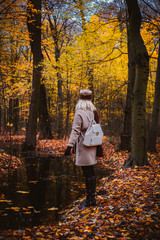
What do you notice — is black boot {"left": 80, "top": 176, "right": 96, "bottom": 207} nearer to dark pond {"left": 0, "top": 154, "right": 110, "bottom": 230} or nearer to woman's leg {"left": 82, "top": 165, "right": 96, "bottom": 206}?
woman's leg {"left": 82, "top": 165, "right": 96, "bottom": 206}

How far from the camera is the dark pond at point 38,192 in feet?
11.8

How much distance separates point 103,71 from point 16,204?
31.9 feet

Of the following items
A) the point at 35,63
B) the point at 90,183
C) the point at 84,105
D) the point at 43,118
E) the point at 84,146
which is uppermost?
the point at 35,63

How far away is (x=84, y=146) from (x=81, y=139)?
0.14 meters

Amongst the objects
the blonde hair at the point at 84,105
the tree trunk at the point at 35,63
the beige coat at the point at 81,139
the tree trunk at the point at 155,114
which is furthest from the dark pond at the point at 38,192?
the tree trunk at the point at 155,114

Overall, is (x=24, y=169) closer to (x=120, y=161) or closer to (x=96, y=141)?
(x=120, y=161)

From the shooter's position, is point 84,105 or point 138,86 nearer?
point 84,105

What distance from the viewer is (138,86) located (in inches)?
228

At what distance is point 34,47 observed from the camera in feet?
33.7

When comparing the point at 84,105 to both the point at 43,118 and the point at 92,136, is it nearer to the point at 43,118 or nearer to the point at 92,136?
the point at 92,136

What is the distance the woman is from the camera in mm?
3660

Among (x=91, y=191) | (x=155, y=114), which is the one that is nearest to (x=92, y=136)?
(x=91, y=191)

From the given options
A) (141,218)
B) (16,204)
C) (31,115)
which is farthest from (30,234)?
(31,115)

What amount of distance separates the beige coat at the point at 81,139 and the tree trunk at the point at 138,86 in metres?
2.63
